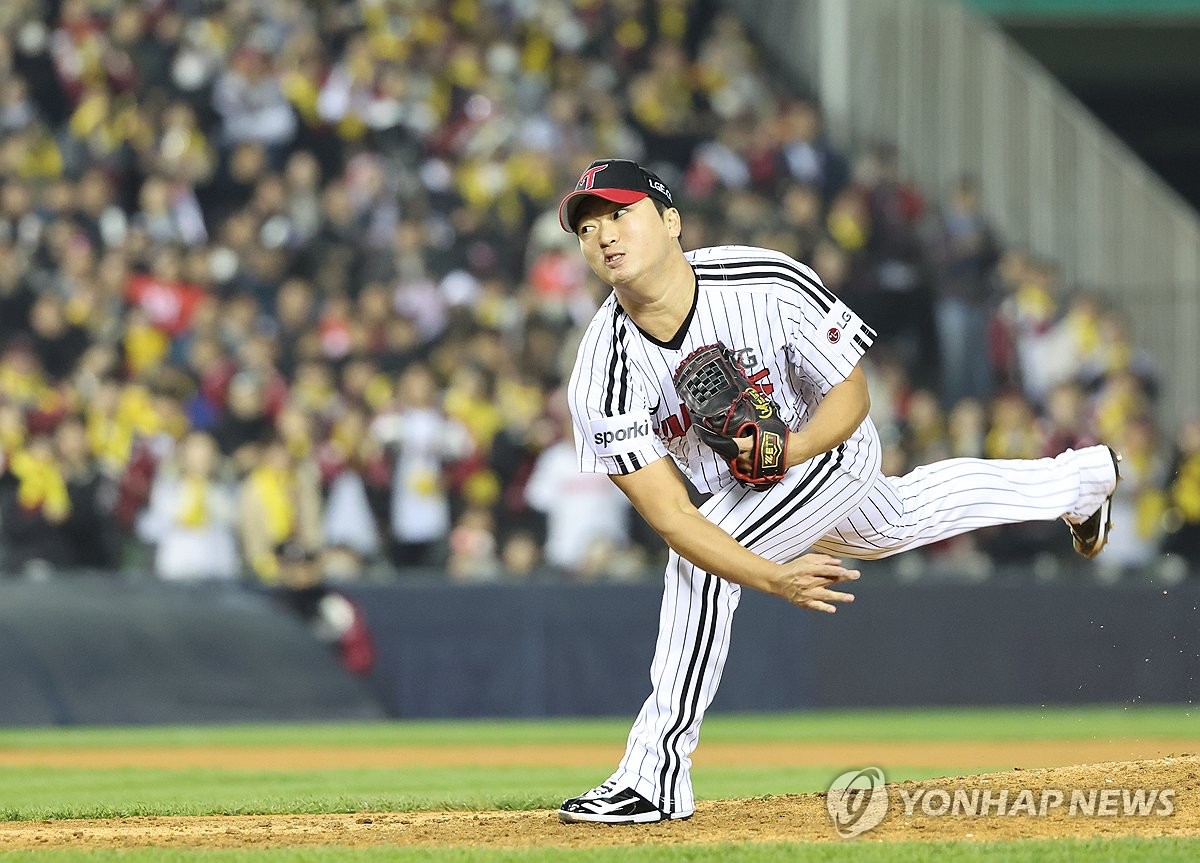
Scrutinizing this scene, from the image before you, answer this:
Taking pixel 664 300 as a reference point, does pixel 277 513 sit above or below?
below

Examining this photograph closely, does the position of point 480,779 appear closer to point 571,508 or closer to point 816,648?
point 571,508

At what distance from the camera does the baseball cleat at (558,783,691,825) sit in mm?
A: 6148

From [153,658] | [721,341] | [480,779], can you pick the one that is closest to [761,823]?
[721,341]

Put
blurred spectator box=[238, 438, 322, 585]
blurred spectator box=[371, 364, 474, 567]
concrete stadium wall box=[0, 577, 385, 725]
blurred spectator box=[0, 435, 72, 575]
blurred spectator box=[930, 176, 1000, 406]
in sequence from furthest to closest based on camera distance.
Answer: blurred spectator box=[930, 176, 1000, 406]
blurred spectator box=[371, 364, 474, 567]
blurred spectator box=[238, 438, 322, 585]
blurred spectator box=[0, 435, 72, 575]
concrete stadium wall box=[0, 577, 385, 725]

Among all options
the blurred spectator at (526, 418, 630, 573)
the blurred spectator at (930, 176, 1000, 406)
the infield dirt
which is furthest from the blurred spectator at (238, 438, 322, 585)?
the infield dirt

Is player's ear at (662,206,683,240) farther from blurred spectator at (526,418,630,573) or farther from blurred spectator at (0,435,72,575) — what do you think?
blurred spectator at (0,435,72,575)

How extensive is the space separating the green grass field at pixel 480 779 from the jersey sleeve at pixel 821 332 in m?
1.46

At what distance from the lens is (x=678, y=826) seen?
619 cm

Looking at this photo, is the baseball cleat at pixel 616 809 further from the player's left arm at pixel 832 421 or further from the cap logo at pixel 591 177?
the cap logo at pixel 591 177

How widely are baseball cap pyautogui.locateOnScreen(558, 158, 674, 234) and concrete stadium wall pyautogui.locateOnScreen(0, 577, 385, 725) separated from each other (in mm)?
7328

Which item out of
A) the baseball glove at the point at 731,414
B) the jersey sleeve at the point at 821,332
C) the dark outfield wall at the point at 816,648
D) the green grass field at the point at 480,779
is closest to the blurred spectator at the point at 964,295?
the dark outfield wall at the point at 816,648

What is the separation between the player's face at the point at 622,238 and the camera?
19.0ft

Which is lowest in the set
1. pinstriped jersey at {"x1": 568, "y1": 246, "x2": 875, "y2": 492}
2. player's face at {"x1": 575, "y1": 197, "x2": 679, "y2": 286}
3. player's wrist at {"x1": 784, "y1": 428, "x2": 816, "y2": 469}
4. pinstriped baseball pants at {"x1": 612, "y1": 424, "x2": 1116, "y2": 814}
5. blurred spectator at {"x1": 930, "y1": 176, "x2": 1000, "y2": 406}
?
pinstriped baseball pants at {"x1": 612, "y1": 424, "x2": 1116, "y2": 814}

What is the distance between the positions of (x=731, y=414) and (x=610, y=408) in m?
0.43
